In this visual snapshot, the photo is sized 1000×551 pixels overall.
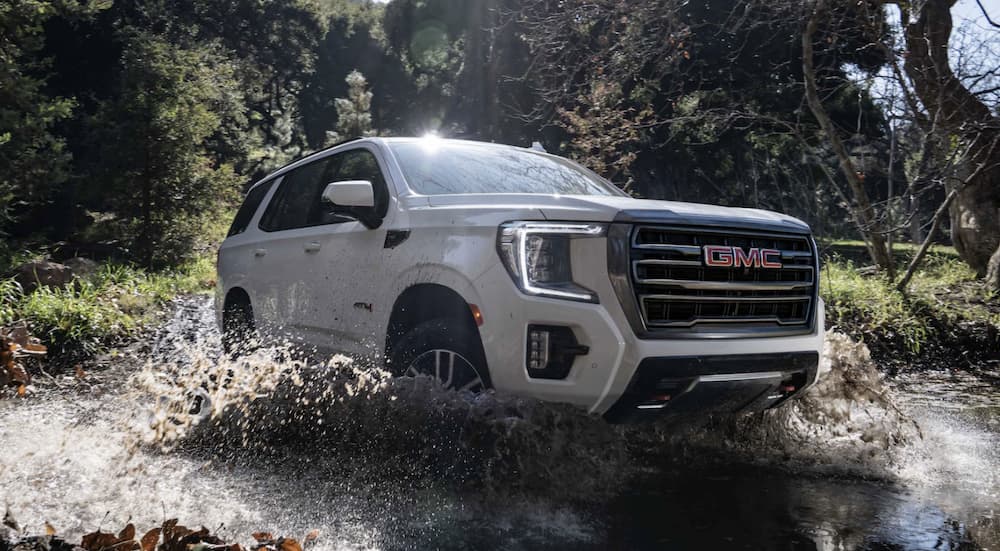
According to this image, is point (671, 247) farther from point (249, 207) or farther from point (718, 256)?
point (249, 207)

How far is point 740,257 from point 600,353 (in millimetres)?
882

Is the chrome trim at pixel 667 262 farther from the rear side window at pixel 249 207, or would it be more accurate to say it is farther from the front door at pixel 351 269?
the rear side window at pixel 249 207

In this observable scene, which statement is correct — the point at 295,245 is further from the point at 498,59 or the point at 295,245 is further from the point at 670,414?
the point at 498,59

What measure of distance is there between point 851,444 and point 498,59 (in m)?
20.4

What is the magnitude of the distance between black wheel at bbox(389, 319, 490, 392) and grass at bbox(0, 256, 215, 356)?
19.2ft

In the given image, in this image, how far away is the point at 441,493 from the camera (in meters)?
3.63

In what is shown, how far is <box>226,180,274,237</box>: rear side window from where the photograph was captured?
20.7 ft

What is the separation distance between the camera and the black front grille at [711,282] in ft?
11.1

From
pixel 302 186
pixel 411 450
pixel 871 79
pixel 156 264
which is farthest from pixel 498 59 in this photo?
pixel 411 450

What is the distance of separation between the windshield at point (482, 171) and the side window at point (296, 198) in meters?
0.85

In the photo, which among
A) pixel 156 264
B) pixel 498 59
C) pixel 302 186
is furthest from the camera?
pixel 498 59

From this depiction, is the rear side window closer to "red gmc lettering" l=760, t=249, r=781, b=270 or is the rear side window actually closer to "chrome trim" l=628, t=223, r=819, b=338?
"chrome trim" l=628, t=223, r=819, b=338

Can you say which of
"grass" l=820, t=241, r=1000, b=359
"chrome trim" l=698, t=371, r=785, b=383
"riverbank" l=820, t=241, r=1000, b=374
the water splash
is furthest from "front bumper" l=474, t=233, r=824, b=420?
"grass" l=820, t=241, r=1000, b=359

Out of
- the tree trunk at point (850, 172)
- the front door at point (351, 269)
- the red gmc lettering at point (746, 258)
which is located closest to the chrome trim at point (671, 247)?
the red gmc lettering at point (746, 258)
